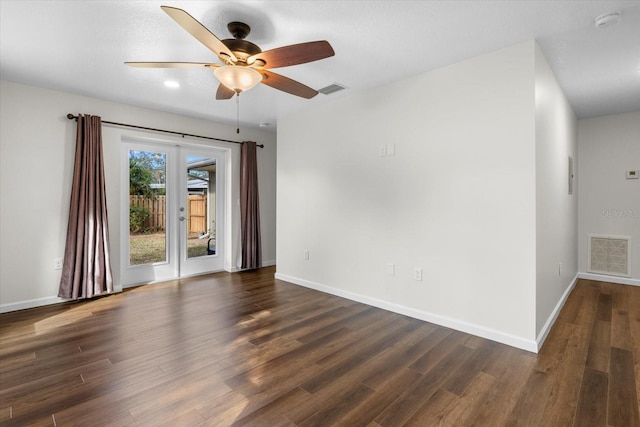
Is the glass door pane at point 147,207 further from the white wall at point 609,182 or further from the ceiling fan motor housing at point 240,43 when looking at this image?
the white wall at point 609,182

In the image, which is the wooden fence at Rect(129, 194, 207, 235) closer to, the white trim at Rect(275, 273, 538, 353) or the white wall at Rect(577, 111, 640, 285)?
the white trim at Rect(275, 273, 538, 353)

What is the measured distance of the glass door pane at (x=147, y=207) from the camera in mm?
4469

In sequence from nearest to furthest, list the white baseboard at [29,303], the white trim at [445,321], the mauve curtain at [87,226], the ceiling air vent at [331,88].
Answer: the white trim at [445,321]
the white baseboard at [29,303]
the ceiling air vent at [331,88]
the mauve curtain at [87,226]

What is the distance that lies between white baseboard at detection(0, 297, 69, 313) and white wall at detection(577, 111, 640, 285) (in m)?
7.13

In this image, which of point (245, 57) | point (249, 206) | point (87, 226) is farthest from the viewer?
point (249, 206)

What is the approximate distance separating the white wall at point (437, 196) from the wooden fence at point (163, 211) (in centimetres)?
197

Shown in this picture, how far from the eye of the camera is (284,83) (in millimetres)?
2555

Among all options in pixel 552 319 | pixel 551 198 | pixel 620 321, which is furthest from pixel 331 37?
pixel 620 321

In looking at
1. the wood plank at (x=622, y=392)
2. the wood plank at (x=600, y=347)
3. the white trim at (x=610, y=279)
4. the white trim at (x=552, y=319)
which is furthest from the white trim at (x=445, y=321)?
the white trim at (x=610, y=279)

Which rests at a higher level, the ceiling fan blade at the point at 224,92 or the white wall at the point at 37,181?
the ceiling fan blade at the point at 224,92

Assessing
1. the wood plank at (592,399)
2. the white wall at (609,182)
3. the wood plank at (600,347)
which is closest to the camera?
the wood plank at (592,399)

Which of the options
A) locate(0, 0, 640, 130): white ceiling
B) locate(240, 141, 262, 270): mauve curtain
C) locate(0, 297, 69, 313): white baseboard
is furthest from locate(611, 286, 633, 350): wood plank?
locate(0, 297, 69, 313): white baseboard

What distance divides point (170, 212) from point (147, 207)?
325 mm

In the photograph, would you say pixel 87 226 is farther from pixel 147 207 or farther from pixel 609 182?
pixel 609 182
